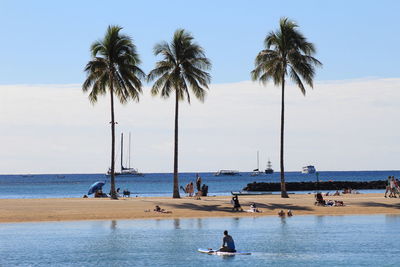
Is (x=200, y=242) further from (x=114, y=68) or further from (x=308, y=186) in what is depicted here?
(x=308, y=186)

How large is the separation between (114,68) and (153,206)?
1335 cm

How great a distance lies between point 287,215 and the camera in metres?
59.6

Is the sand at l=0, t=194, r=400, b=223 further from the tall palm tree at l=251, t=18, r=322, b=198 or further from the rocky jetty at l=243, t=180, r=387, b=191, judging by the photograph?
the rocky jetty at l=243, t=180, r=387, b=191

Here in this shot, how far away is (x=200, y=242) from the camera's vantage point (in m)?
43.5

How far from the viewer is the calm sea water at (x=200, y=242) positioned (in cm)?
3666

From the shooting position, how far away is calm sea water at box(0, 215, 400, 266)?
36656 mm

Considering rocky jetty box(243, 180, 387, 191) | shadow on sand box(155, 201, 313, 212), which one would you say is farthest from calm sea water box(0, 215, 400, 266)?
rocky jetty box(243, 180, 387, 191)

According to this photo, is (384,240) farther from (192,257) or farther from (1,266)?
(1,266)

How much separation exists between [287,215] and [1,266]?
29.5m

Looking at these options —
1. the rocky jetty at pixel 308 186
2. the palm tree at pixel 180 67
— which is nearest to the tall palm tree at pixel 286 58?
the palm tree at pixel 180 67

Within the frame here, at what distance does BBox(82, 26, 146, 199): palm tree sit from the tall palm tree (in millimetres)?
10860

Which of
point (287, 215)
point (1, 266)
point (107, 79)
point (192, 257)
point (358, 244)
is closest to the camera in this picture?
point (1, 266)

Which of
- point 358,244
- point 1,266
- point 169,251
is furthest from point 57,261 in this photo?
point 358,244

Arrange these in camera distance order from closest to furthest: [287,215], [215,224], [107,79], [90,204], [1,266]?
[1,266]
[215,224]
[287,215]
[90,204]
[107,79]
